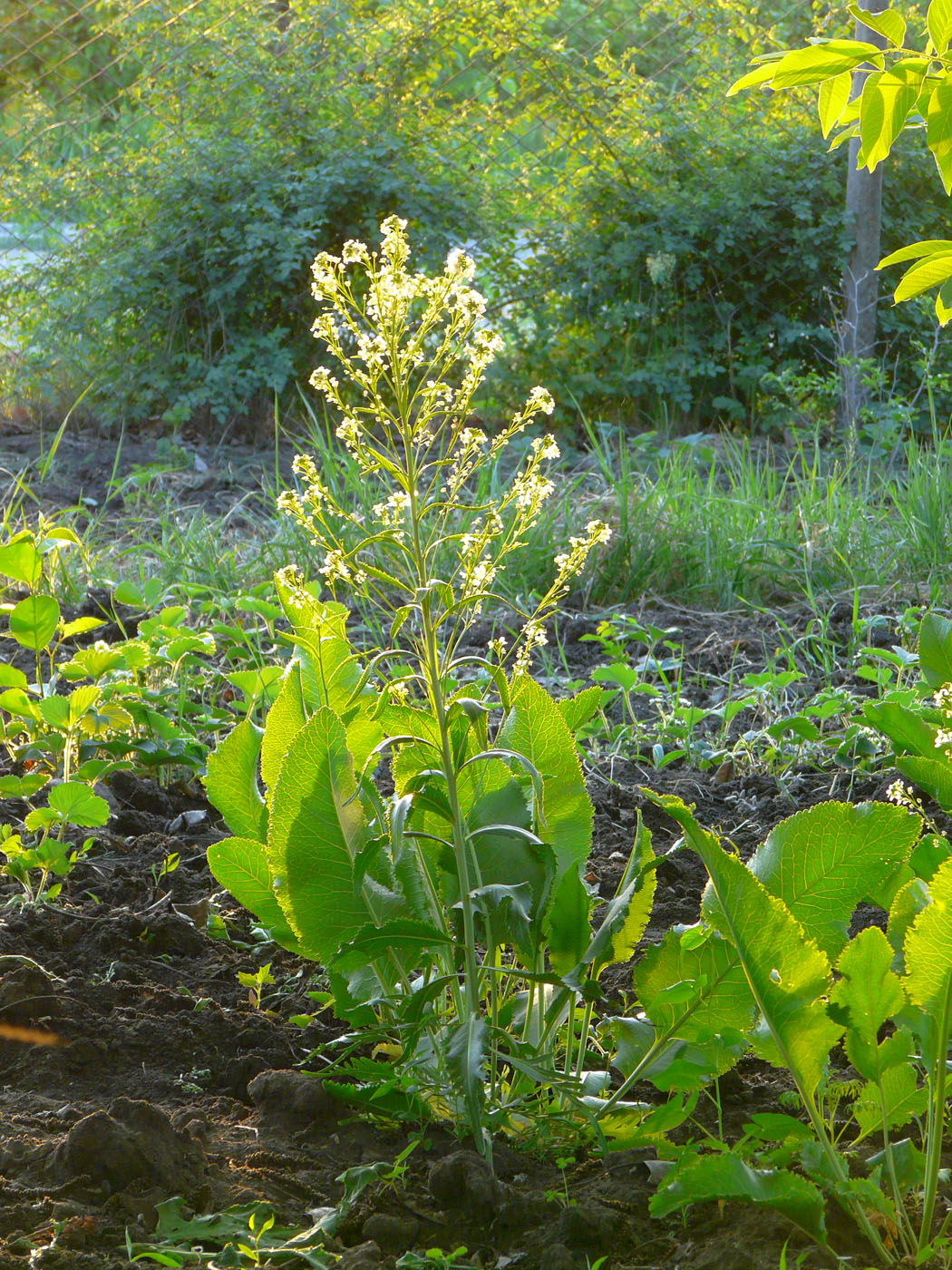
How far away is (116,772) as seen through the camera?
8.09 feet

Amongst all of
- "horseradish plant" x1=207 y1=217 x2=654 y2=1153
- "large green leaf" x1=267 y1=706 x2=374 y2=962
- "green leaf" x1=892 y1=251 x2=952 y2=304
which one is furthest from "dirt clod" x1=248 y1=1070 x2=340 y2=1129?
"green leaf" x1=892 y1=251 x2=952 y2=304

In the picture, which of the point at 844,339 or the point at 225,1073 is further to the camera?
the point at 844,339

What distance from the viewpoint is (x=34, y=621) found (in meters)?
2.23

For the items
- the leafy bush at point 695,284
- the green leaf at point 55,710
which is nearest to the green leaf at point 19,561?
the green leaf at point 55,710

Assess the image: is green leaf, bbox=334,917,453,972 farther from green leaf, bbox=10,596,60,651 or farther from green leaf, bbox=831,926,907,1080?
green leaf, bbox=10,596,60,651

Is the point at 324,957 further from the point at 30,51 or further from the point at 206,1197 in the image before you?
the point at 30,51

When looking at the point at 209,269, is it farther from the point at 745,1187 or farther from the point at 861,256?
the point at 745,1187

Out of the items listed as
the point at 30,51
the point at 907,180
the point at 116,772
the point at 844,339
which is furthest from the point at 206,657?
the point at 907,180

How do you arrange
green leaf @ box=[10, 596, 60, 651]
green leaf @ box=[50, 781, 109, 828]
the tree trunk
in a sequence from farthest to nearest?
the tree trunk, green leaf @ box=[10, 596, 60, 651], green leaf @ box=[50, 781, 109, 828]

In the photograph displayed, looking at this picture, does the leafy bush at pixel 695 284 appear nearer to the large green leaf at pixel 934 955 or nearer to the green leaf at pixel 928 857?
the green leaf at pixel 928 857

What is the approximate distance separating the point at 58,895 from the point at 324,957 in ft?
2.27

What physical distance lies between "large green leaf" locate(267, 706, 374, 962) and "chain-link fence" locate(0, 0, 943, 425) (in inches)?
209

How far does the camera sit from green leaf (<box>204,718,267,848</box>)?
1.58 metres

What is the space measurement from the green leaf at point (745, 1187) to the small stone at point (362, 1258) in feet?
0.89
